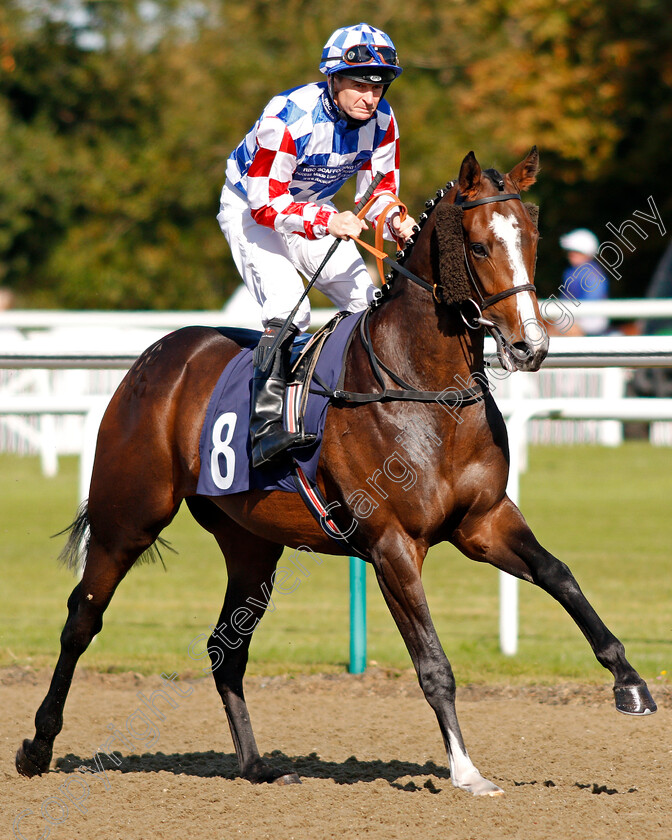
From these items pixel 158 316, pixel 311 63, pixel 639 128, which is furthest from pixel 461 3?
pixel 158 316

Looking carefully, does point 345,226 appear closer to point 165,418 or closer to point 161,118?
point 165,418

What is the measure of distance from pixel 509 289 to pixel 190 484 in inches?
62.2

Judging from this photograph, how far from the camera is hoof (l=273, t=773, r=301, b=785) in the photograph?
4410mm

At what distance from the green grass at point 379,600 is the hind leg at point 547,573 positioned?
1896 mm

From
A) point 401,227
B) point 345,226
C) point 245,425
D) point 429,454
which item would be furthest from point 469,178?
point 245,425

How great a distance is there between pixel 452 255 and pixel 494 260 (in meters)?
0.15

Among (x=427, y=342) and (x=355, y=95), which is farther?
(x=355, y=95)

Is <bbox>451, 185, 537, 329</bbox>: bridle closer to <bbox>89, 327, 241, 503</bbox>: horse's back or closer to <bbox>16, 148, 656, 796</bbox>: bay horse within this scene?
<bbox>16, 148, 656, 796</bbox>: bay horse

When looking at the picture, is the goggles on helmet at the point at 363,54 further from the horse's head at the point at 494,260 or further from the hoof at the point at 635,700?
the hoof at the point at 635,700

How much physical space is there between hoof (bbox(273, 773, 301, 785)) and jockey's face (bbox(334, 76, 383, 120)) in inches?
88.0

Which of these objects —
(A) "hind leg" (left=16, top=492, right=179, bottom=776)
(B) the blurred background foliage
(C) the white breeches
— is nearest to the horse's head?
(C) the white breeches

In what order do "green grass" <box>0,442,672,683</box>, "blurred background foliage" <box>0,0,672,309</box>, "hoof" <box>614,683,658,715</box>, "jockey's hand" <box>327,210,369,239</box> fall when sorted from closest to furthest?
"hoof" <box>614,683,658,715</box>
"jockey's hand" <box>327,210,369,239</box>
"green grass" <box>0,442,672,683</box>
"blurred background foliage" <box>0,0,672,309</box>

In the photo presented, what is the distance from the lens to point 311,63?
22.4 meters

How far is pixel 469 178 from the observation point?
3936 mm
